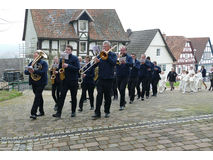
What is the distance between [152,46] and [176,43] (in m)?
10.9

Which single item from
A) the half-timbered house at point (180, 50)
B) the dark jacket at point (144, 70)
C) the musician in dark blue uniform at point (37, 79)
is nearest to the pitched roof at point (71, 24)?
the half-timbered house at point (180, 50)

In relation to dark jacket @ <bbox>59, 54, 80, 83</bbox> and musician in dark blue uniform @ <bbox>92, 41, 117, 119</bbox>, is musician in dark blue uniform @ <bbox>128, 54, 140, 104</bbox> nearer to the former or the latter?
musician in dark blue uniform @ <bbox>92, 41, 117, 119</bbox>

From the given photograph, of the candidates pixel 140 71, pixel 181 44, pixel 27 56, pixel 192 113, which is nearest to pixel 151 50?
pixel 181 44

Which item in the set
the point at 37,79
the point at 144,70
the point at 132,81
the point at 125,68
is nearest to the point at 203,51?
the point at 144,70

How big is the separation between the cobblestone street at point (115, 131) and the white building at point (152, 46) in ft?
107

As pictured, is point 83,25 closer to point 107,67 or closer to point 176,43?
point 176,43

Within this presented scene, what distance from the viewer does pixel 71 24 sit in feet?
108

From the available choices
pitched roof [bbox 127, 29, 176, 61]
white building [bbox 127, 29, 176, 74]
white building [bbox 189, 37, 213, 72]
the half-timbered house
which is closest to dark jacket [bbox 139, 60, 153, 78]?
white building [bbox 127, 29, 176, 74]

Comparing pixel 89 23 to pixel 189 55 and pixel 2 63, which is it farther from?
pixel 189 55

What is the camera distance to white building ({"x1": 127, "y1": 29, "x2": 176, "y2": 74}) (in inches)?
1601

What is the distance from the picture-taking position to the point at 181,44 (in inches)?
1962

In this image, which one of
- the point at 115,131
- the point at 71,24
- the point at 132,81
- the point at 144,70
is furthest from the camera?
the point at 71,24

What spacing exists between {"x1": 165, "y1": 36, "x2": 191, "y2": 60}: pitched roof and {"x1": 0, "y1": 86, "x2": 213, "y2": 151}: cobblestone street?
Result: 42.9 m

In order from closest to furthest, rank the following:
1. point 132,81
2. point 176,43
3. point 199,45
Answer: point 132,81
point 176,43
point 199,45
